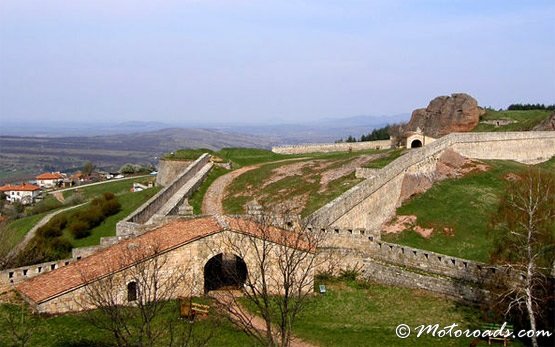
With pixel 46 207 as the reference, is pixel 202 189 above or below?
above

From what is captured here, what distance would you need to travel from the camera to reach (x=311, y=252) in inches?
851

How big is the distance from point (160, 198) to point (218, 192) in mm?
6510

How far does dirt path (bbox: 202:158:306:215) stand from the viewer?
34.5 m

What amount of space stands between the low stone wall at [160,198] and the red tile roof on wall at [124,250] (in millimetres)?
5269

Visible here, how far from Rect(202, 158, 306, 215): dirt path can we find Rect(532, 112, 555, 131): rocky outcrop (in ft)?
101

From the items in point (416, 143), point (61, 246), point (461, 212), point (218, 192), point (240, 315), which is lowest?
point (61, 246)

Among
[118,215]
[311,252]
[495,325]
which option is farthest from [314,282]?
[118,215]

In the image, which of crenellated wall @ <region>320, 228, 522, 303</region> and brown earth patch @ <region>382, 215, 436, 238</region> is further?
brown earth patch @ <region>382, 215, 436, 238</region>

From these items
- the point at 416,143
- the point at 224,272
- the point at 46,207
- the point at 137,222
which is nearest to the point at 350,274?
the point at 224,272

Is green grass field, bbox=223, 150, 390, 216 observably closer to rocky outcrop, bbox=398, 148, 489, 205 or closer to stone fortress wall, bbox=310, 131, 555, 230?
stone fortress wall, bbox=310, 131, 555, 230

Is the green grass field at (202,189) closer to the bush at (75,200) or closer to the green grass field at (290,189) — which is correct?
the green grass field at (290,189)

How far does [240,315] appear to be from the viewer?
17719mm

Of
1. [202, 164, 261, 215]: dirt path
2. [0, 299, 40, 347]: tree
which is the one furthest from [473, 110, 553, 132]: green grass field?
[0, 299, 40, 347]: tree

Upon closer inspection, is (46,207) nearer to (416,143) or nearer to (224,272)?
(416,143)
